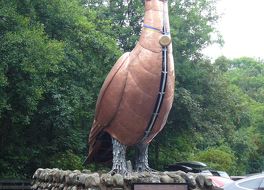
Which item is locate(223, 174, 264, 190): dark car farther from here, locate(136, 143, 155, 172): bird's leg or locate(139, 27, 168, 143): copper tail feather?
locate(136, 143, 155, 172): bird's leg

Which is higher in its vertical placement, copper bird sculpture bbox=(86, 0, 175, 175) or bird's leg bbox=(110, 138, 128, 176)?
copper bird sculpture bbox=(86, 0, 175, 175)

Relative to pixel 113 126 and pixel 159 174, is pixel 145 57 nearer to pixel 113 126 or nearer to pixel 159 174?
pixel 113 126

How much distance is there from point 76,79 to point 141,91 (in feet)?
27.0

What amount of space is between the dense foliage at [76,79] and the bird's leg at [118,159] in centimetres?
393

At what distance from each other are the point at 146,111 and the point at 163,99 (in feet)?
1.61

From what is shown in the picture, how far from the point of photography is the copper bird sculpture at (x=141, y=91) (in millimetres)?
11594

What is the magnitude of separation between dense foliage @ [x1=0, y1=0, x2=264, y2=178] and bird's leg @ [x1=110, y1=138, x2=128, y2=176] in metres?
3.93

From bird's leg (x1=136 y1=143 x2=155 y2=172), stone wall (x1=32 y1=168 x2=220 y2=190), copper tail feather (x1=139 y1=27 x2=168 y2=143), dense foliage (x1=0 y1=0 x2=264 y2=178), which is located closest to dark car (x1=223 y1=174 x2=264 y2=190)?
stone wall (x1=32 y1=168 x2=220 y2=190)

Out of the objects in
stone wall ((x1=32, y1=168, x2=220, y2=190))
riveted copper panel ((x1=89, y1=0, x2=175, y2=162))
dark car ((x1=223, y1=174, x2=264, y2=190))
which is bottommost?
stone wall ((x1=32, y1=168, x2=220, y2=190))

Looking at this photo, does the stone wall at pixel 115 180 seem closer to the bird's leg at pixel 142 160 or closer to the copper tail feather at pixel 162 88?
the bird's leg at pixel 142 160

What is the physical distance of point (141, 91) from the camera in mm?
11578

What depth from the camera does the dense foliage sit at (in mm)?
15172

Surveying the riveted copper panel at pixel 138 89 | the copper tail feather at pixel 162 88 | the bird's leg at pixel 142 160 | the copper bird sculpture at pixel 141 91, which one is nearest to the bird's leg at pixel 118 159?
the copper bird sculpture at pixel 141 91

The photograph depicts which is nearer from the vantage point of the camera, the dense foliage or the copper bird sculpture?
the copper bird sculpture
